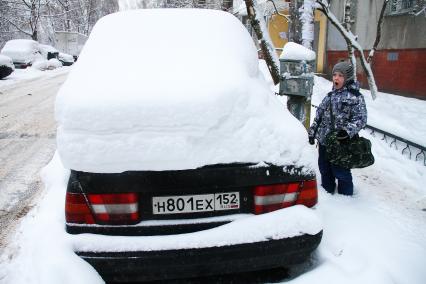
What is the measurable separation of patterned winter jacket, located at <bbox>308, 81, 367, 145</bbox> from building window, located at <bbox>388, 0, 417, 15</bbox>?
337 inches

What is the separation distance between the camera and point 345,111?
12.2ft

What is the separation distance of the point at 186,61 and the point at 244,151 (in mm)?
904

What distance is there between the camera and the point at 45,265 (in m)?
2.32

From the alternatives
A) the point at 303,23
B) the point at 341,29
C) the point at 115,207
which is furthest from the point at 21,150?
the point at 341,29

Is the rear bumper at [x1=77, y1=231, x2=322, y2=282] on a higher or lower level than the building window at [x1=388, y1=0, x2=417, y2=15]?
lower

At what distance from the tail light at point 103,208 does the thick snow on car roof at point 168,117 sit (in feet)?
0.54

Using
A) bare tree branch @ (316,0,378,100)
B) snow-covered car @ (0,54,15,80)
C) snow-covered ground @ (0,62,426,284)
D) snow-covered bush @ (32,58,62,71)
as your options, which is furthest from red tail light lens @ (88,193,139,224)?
snow-covered bush @ (32,58,62,71)

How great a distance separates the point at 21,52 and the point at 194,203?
80.3ft

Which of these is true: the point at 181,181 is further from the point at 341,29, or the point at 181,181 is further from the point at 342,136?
the point at 341,29

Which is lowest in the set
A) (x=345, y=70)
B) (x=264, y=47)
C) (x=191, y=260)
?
(x=191, y=260)

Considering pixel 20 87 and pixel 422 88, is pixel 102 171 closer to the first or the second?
pixel 422 88

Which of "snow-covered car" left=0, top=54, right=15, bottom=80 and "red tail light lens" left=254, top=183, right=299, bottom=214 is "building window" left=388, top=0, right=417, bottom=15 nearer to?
"red tail light lens" left=254, top=183, right=299, bottom=214

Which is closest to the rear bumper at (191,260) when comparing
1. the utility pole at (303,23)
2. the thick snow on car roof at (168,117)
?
the thick snow on car roof at (168,117)

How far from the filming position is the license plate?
221 centimetres
